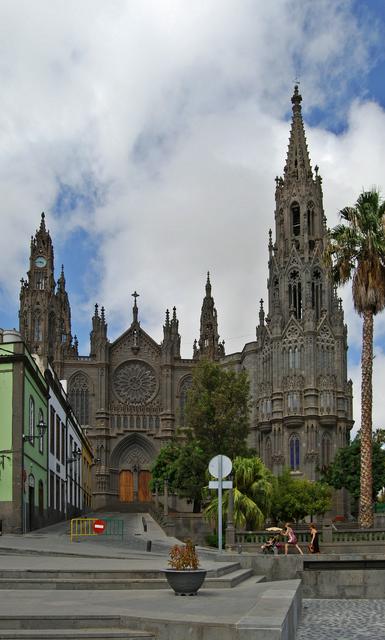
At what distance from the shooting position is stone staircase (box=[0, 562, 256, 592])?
1615 cm

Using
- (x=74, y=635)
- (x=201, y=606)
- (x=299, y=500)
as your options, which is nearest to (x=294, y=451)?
(x=299, y=500)

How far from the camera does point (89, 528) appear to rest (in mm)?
38531

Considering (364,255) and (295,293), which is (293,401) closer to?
(295,293)

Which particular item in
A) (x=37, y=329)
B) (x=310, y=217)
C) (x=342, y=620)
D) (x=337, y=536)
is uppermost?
(x=310, y=217)

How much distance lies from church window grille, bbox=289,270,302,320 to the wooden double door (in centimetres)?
2380

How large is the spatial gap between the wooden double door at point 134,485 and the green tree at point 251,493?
47.4 m

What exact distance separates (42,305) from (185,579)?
89656 mm

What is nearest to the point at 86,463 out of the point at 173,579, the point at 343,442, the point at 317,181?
the point at 343,442

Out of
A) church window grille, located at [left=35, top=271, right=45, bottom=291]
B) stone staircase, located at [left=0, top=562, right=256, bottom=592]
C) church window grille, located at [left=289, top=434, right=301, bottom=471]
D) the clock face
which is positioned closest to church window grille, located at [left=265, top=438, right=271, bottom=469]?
church window grille, located at [left=289, top=434, right=301, bottom=471]

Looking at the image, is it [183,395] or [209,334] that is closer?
[183,395]

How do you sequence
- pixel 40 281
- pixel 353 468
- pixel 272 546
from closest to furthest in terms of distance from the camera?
pixel 272 546 → pixel 353 468 → pixel 40 281

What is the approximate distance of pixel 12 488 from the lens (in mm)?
33344

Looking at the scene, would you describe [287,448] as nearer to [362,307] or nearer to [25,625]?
[362,307]

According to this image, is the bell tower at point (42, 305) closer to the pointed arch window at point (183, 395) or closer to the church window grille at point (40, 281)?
the church window grille at point (40, 281)
